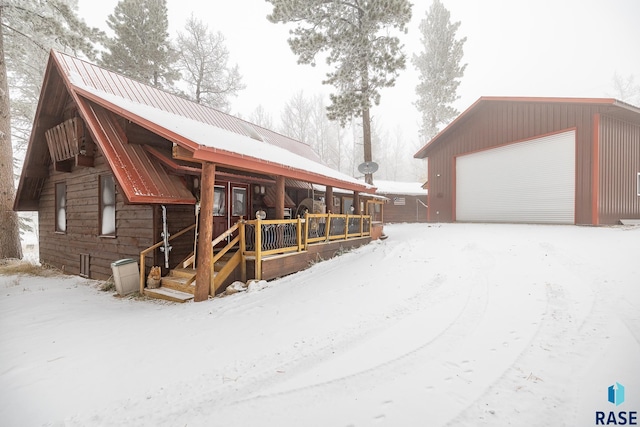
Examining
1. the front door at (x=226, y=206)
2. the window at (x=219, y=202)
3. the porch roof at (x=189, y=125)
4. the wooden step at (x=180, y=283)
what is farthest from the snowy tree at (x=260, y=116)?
the wooden step at (x=180, y=283)

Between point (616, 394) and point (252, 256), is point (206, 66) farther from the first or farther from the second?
point (616, 394)

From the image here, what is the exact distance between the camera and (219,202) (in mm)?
8039

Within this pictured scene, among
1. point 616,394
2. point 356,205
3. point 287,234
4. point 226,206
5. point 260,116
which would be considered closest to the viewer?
point 616,394

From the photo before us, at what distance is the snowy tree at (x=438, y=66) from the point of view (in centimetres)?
2169

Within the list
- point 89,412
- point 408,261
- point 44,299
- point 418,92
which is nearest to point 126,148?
point 44,299

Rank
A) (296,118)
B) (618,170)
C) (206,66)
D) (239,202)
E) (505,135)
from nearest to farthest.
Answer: (239,202) < (618,170) < (505,135) < (206,66) < (296,118)

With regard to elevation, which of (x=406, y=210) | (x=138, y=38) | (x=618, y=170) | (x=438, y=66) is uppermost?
(x=438, y=66)

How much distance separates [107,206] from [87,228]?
135cm

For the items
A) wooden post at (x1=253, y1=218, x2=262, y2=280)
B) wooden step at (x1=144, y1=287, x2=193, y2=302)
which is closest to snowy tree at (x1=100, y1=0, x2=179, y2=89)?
wooden step at (x1=144, y1=287, x2=193, y2=302)

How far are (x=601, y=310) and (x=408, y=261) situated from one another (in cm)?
348

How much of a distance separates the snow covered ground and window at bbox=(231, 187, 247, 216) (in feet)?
11.7

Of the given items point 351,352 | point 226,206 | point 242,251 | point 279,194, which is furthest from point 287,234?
point 351,352

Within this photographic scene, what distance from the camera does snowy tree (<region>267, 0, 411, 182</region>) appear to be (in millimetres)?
11195

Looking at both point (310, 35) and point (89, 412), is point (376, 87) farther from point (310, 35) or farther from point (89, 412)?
point (89, 412)
